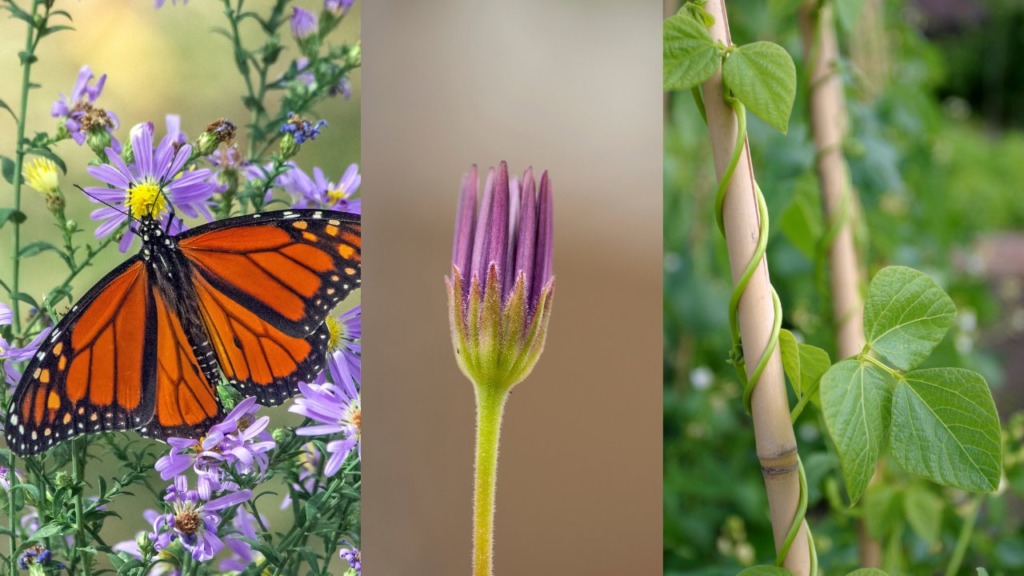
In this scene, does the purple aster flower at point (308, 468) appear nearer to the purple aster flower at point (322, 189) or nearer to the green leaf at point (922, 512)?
the purple aster flower at point (322, 189)

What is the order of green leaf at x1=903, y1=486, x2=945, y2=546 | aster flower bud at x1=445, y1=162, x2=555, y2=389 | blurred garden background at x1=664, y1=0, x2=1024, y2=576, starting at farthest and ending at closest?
blurred garden background at x1=664, y1=0, x2=1024, y2=576 < green leaf at x1=903, y1=486, x2=945, y2=546 < aster flower bud at x1=445, y1=162, x2=555, y2=389

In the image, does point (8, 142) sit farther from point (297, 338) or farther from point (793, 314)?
point (793, 314)

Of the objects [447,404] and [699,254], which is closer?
[447,404]

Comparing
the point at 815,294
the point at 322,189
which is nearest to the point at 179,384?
the point at 322,189

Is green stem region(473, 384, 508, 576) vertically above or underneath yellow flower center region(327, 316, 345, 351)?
underneath

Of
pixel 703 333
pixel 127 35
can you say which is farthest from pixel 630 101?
pixel 703 333

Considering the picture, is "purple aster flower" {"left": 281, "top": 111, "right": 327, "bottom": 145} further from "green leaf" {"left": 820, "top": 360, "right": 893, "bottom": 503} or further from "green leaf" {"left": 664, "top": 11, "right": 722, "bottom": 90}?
"green leaf" {"left": 820, "top": 360, "right": 893, "bottom": 503}

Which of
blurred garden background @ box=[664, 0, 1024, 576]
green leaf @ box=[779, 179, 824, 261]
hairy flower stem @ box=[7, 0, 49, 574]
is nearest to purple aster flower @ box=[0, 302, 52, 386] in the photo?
hairy flower stem @ box=[7, 0, 49, 574]
